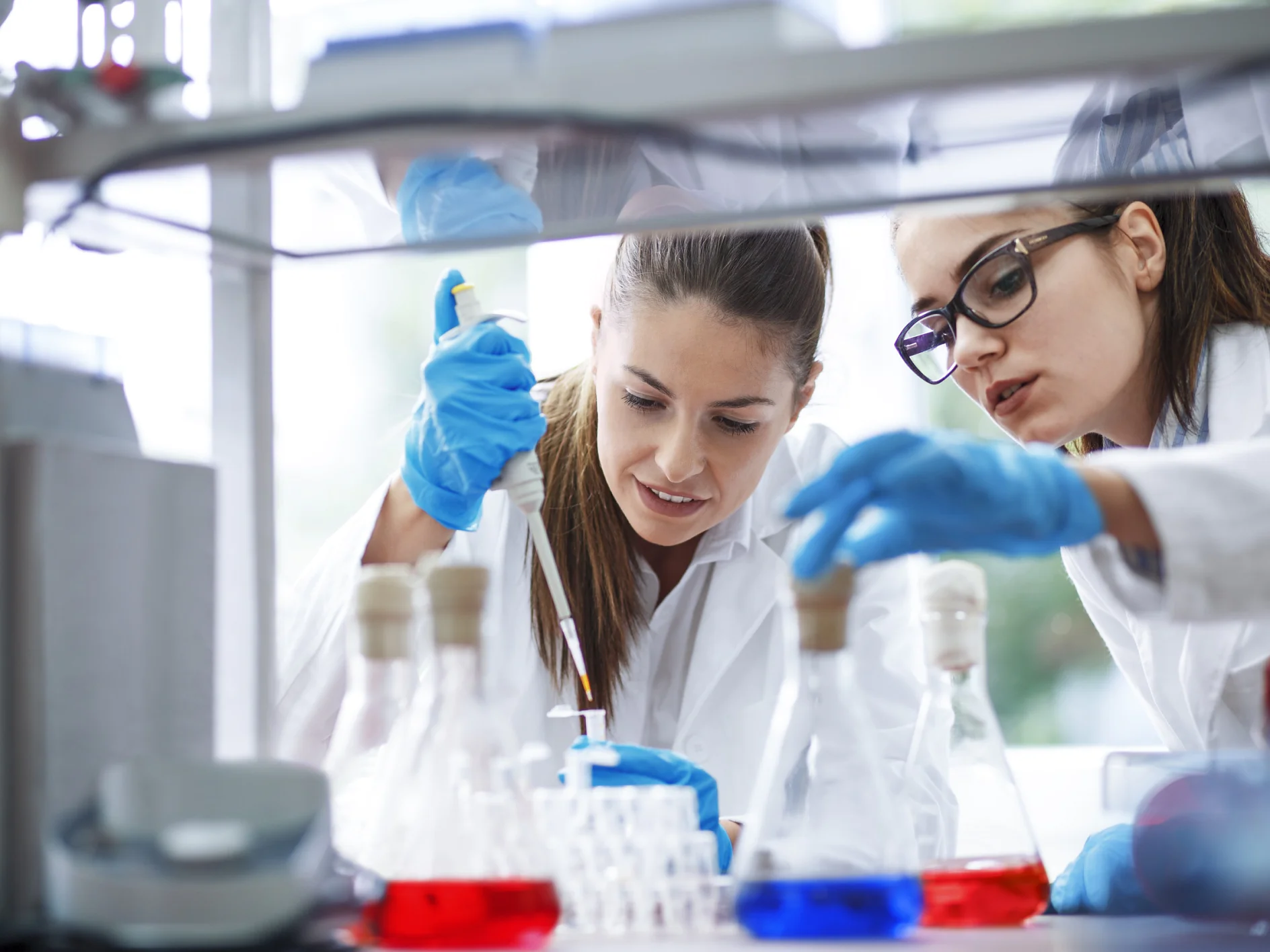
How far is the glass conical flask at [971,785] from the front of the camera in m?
0.85

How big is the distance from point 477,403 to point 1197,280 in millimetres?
986

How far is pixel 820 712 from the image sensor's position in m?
0.80

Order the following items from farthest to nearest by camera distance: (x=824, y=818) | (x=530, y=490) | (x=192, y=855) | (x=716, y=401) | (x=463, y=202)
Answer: (x=716, y=401) → (x=530, y=490) → (x=463, y=202) → (x=824, y=818) → (x=192, y=855)

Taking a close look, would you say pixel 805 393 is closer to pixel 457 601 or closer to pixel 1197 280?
pixel 1197 280

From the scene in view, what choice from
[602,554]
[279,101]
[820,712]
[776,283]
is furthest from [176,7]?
[602,554]

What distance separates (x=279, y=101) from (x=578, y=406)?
1272mm

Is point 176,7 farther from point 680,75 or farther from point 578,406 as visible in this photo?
point 578,406

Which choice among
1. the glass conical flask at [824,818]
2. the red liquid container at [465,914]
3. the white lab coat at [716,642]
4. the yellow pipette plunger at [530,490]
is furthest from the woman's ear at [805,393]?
the red liquid container at [465,914]

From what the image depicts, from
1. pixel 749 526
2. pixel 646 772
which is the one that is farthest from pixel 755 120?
pixel 749 526

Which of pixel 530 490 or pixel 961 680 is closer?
pixel 961 680

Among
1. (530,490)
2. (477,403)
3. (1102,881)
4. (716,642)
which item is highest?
(477,403)

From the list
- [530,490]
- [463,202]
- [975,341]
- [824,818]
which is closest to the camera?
[824,818]

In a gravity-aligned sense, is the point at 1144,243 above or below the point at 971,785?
above

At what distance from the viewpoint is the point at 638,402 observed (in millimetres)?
1764
